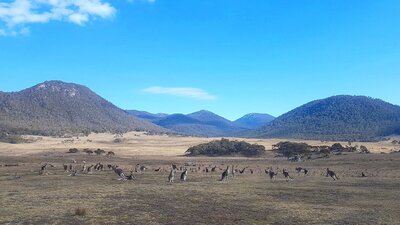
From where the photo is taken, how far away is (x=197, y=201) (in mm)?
25703

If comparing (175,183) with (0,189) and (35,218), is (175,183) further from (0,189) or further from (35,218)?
(35,218)

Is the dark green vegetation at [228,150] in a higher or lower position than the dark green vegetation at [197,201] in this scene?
higher

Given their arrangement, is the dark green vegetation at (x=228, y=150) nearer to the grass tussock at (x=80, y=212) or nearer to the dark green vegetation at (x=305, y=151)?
the dark green vegetation at (x=305, y=151)

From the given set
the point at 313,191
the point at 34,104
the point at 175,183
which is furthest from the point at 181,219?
the point at 34,104

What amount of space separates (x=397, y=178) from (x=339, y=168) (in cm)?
1394

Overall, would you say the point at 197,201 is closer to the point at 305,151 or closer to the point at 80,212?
the point at 80,212

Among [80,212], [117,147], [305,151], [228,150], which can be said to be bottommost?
[80,212]

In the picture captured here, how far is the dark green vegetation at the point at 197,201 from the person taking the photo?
20.2 meters

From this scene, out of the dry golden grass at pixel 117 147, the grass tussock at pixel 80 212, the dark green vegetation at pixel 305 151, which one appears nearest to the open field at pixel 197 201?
the grass tussock at pixel 80 212

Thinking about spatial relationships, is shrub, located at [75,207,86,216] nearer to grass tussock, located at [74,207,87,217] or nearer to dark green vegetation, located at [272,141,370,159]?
grass tussock, located at [74,207,87,217]

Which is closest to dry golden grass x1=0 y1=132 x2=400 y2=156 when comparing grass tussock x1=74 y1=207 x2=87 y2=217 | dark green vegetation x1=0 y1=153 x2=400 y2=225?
dark green vegetation x1=0 y1=153 x2=400 y2=225

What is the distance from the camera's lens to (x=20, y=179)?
124ft

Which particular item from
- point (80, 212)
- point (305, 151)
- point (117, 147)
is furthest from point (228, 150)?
point (80, 212)

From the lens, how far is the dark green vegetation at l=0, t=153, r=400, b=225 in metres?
20.2
